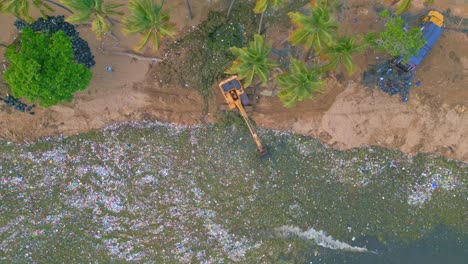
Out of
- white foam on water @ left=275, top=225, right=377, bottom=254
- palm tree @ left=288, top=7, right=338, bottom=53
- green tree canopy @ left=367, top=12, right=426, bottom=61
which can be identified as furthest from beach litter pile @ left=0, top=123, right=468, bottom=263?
palm tree @ left=288, top=7, right=338, bottom=53

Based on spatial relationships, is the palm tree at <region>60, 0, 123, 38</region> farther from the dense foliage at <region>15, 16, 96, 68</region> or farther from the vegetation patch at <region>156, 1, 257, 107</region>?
the vegetation patch at <region>156, 1, 257, 107</region>

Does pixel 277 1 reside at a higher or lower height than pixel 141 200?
higher

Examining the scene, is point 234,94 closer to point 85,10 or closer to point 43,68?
point 85,10

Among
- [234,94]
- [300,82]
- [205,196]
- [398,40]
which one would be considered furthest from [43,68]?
[398,40]

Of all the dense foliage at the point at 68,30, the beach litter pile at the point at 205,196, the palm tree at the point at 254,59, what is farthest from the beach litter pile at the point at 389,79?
the dense foliage at the point at 68,30

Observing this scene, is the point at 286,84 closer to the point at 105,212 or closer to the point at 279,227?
→ the point at 279,227

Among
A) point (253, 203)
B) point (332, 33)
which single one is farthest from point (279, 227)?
point (332, 33)

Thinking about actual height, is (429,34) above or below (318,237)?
above
